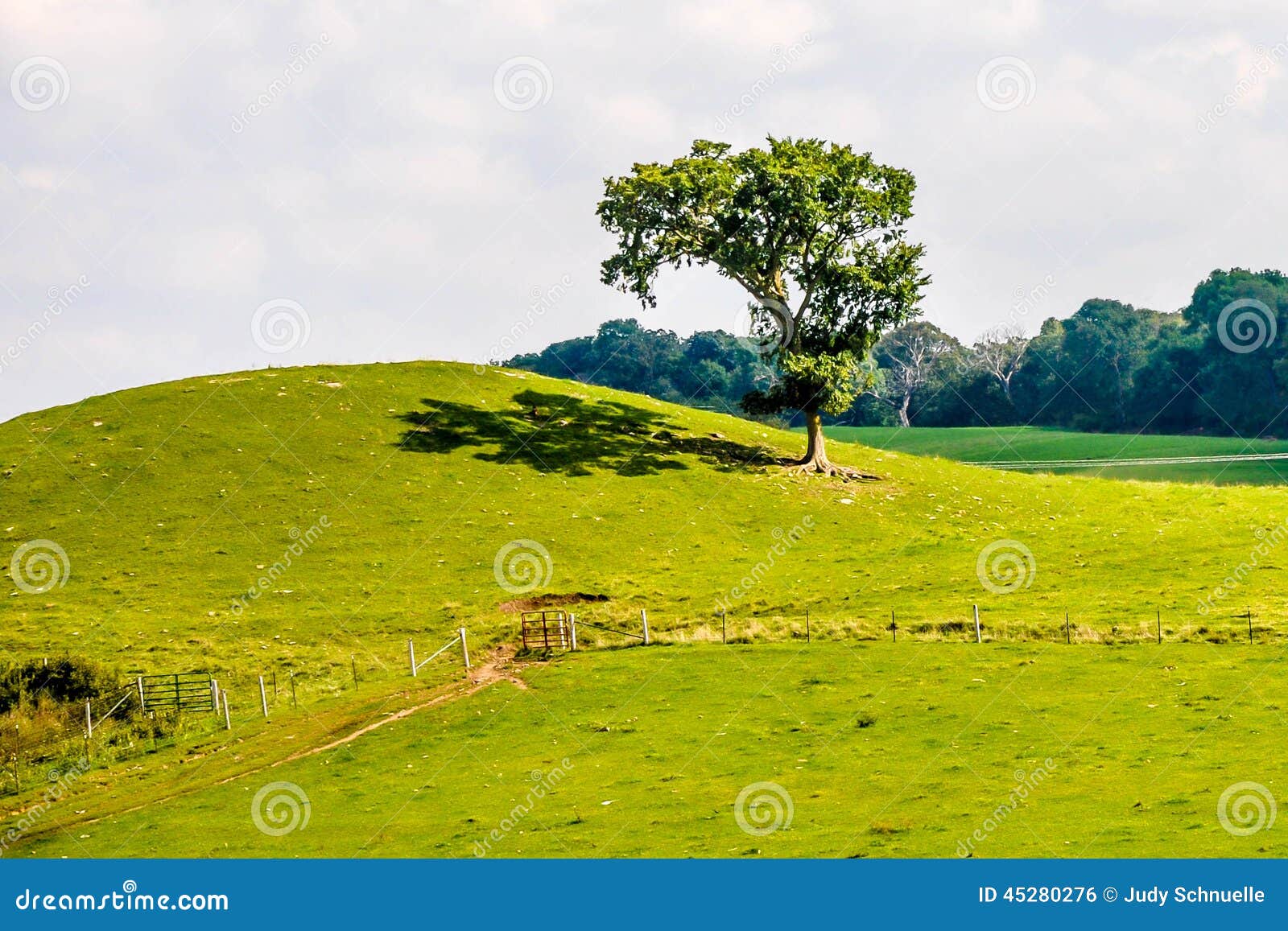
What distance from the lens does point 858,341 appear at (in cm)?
7700

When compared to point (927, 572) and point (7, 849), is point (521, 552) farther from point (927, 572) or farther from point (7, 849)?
point (7, 849)

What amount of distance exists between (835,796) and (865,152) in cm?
5335

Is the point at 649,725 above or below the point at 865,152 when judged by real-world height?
below

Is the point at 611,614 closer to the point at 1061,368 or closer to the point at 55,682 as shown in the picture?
the point at 55,682

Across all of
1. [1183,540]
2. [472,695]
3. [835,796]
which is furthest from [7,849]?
[1183,540]

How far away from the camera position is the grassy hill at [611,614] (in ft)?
107
